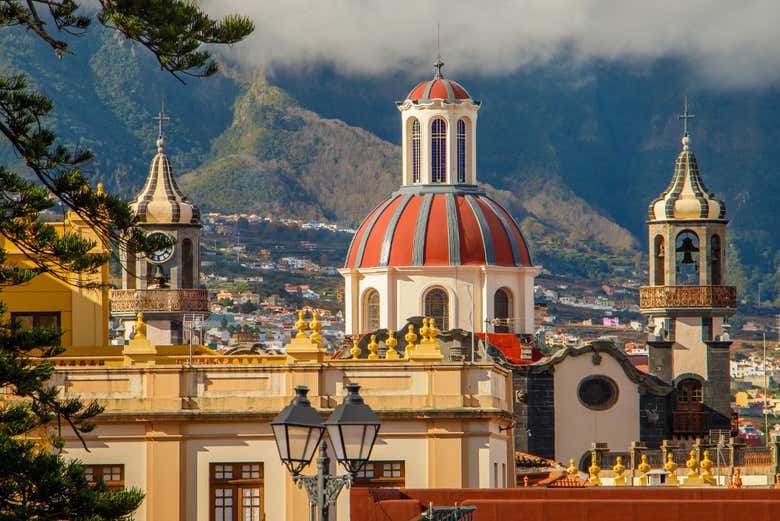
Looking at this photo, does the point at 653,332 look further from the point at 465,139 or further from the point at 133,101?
the point at 133,101

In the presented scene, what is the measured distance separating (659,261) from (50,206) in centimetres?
5617

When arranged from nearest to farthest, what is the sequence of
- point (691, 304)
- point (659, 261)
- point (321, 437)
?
1. point (321, 437)
2. point (691, 304)
3. point (659, 261)

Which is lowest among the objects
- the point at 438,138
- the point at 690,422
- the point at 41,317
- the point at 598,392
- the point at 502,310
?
the point at 690,422

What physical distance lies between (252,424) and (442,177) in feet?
140

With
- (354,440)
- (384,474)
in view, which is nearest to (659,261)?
(384,474)

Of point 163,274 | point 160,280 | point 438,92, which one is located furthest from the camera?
point 163,274

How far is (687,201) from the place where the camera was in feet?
289

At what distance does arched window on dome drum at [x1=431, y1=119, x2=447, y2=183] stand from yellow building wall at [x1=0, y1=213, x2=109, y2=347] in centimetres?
3324

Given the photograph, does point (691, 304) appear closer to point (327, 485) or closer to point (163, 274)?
point (163, 274)

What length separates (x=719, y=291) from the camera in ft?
285

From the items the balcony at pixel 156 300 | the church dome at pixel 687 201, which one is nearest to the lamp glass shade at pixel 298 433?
the balcony at pixel 156 300

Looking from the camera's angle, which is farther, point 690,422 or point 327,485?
point 690,422

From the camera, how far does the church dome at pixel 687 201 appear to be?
8788 centimetres

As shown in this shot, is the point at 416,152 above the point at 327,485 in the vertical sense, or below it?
above
